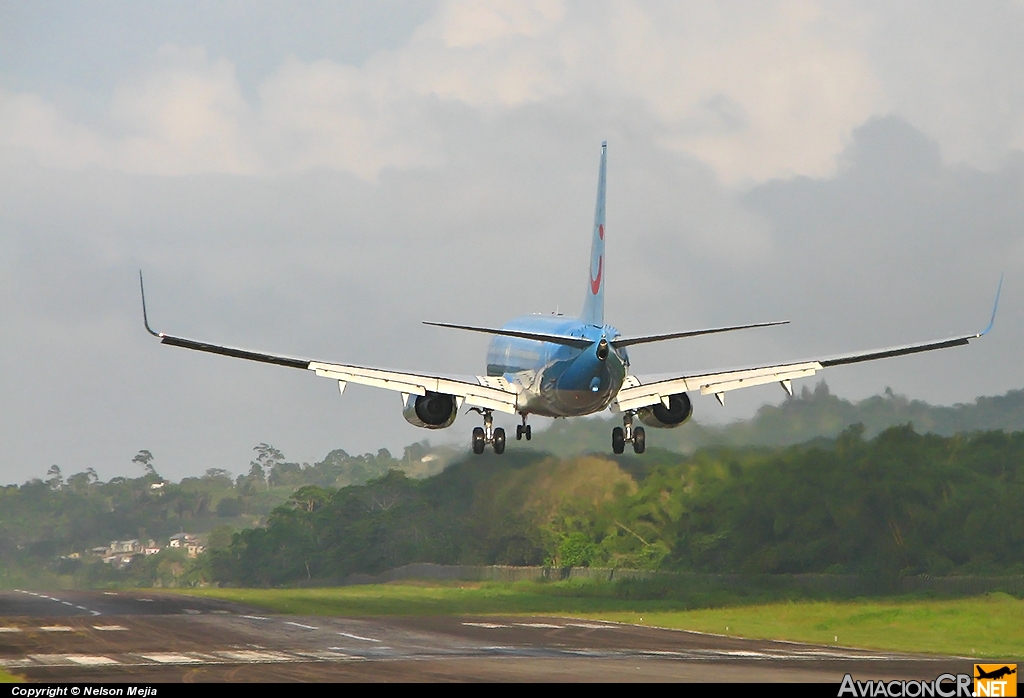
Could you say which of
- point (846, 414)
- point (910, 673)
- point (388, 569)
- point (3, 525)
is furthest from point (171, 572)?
point (910, 673)

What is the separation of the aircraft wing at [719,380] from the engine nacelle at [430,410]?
6.60 m

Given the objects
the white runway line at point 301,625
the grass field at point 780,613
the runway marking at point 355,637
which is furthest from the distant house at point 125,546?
the runway marking at point 355,637

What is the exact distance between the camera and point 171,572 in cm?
12675

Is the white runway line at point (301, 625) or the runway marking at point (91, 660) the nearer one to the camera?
the runway marking at point (91, 660)

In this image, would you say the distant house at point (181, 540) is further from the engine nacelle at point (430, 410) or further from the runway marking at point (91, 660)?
the runway marking at point (91, 660)

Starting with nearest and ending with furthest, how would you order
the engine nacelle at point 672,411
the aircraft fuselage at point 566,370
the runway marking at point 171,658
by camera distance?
the runway marking at point 171,658, the aircraft fuselage at point 566,370, the engine nacelle at point 672,411

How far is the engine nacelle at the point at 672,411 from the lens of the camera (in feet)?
186

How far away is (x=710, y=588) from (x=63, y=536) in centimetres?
7691

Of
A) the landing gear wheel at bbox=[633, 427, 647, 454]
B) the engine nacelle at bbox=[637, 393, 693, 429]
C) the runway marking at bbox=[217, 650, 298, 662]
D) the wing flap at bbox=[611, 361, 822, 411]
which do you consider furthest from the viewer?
the engine nacelle at bbox=[637, 393, 693, 429]

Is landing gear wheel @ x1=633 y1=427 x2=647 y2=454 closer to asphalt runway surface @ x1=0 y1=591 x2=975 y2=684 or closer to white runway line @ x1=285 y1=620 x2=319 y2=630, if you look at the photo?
asphalt runway surface @ x1=0 y1=591 x2=975 y2=684

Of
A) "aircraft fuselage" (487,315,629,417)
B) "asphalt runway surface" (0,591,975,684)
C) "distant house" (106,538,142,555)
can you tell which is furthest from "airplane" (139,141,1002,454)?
"distant house" (106,538,142,555)

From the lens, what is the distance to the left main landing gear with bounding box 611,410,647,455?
5625 centimetres

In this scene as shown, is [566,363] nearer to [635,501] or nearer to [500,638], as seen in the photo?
[500,638]

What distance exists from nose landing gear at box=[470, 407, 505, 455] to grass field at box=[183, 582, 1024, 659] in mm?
13306
